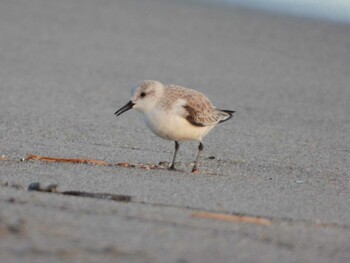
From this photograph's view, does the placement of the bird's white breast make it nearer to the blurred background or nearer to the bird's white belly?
the bird's white belly

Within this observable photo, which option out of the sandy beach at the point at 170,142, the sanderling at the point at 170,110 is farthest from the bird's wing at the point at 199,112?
the sandy beach at the point at 170,142

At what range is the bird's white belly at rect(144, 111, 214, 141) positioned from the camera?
6.38 meters

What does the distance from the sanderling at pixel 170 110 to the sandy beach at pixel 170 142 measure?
0.98 feet

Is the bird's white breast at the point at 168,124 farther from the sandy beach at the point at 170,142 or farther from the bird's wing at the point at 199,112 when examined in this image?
the sandy beach at the point at 170,142

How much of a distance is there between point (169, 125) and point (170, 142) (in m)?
1.62

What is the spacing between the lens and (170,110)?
6.43 metres

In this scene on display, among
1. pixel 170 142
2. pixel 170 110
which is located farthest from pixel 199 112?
pixel 170 142

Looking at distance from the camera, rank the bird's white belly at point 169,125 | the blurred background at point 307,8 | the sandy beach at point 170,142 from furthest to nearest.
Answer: the blurred background at point 307,8 < the bird's white belly at point 169,125 < the sandy beach at point 170,142

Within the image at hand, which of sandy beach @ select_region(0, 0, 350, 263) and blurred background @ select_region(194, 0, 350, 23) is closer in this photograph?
sandy beach @ select_region(0, 0, 350, 263)

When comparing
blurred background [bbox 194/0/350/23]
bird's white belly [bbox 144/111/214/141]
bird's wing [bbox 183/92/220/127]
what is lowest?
bird's white belly [bbox 144/111/214/141]

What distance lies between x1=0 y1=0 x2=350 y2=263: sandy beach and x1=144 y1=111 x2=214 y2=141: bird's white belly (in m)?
0.29

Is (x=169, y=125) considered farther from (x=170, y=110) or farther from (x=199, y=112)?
(x=199, y=112)

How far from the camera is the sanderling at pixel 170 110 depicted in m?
6.40

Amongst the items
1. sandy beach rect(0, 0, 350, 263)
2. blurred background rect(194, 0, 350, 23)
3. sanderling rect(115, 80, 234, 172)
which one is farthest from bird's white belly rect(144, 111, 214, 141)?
blurred background rect(194, 0, 350, 23)
